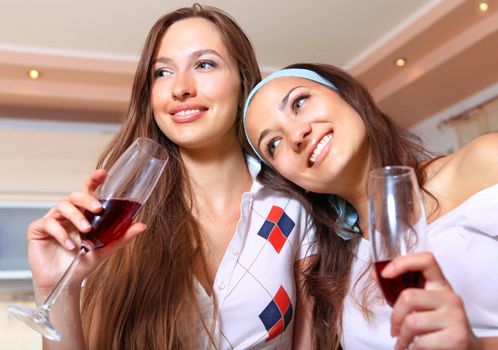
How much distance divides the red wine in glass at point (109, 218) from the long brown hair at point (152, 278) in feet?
1.50

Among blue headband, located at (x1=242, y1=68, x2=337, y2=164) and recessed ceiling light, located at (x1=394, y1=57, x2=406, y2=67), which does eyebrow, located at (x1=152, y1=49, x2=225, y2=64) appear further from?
recessed ceiling light, located at (x1=394, y1=57, x2=406, y2=67)

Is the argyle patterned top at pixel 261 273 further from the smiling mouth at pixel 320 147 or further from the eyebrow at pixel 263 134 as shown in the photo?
the smiling mouth at pixel 320 147

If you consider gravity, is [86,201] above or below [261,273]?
above

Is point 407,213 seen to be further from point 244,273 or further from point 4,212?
point 4,212

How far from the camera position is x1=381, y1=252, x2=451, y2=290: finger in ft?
2.67

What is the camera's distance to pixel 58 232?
1146 mm

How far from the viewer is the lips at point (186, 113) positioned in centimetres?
168

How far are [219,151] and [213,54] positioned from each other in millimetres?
311

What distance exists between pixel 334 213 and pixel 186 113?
0.56 m

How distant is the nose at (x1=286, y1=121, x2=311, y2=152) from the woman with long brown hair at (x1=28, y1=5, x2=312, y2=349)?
0.88ft

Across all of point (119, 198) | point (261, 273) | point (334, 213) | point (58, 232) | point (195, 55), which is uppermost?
point (195, 55)

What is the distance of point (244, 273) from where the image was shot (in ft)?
5.39

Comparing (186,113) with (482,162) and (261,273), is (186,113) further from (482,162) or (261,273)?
(482,162)

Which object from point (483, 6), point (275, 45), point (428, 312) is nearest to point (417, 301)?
point (428, 312)
